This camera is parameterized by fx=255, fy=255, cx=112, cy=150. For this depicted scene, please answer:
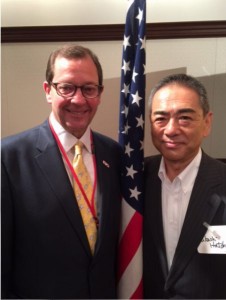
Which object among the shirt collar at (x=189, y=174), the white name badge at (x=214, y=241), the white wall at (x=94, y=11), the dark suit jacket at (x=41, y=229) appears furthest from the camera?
the white wall at (x=94, y=11)

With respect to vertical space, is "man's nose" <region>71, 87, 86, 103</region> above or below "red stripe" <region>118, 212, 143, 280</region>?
above

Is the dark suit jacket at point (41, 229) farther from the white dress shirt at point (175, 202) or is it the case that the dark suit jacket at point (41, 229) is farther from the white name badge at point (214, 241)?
the white name badge at point (214, 241)

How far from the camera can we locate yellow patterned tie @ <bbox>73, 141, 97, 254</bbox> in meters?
1.13

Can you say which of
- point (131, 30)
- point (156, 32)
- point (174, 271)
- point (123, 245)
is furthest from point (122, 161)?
point (156, 32)

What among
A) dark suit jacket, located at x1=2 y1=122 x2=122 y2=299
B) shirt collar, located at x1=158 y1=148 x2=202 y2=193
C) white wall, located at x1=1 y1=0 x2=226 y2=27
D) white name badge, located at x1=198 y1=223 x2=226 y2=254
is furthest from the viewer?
white wall, located at x1=1 y1=0 x2=226 y2=27

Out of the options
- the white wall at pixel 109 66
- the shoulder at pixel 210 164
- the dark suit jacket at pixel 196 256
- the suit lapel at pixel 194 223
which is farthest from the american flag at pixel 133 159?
the white wall at pixel 109 66

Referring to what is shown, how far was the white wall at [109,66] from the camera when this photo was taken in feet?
6.11

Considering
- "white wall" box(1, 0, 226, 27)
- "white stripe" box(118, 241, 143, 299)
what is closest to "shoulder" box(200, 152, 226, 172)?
"white stripe" box(118, 241, 143, 299)

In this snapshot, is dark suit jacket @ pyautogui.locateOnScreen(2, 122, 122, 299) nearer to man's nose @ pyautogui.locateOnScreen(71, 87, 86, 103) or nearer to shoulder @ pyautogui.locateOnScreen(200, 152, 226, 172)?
man's nose @ pyautogui.locateOnScreen(71, 87, 86, 103)

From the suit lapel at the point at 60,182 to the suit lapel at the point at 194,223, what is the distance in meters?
0.42

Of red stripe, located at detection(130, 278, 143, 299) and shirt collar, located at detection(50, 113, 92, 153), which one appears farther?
red stripe, located at detection(130, 278, 143, 299)

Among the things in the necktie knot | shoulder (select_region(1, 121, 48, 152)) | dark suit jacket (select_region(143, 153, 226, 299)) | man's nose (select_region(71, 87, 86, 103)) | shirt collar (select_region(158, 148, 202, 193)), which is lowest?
dark suit jacket (select_region(143, 153, 226, 299))

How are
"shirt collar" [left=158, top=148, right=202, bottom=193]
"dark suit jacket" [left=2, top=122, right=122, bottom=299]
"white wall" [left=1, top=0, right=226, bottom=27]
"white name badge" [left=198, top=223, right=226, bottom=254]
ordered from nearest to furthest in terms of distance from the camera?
1. "dark suit jacket" [left=2, top=122, right=122, bottom=299]
2. "white name badge" [left=198, top=223, right=226, bottom=254]
3. "shirt collar" [left=158, top=148, right=202, bottom=193]
4. "white wall" [left=1, top=0, right=226, bottom=27]

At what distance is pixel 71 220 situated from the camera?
1.07 m
